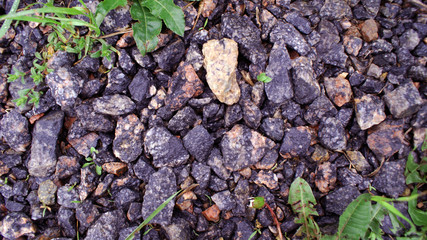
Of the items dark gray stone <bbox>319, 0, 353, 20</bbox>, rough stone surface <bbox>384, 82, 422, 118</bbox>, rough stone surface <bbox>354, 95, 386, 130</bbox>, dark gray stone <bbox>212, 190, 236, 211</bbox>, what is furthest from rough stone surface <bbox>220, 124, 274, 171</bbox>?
dark gray stone <bbox>319, 0, 353, 20</bbox>

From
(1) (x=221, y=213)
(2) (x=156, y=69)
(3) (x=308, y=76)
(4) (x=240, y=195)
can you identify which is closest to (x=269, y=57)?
(3) (x=308, y=76)

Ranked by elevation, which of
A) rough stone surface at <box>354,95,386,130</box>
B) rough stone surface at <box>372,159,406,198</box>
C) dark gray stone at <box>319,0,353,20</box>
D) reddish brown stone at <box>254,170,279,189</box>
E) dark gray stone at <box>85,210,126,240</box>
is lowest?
dark gray stone at <box>85,210,126,240</box>

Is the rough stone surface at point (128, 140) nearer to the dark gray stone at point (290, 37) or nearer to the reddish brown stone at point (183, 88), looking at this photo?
the reddish brown stone at point (183, 88)

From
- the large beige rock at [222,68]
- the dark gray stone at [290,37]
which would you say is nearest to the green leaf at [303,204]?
the large beige rock at [222,68]

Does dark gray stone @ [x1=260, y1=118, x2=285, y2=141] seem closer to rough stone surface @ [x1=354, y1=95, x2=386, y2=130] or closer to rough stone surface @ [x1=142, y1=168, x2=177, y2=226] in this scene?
rough stone surface @ [x1=354, y1=95, x2=386, y2=130]

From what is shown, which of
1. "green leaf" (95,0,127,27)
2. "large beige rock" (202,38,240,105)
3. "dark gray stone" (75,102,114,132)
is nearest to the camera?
"green leaf" (95,0,127,27)
